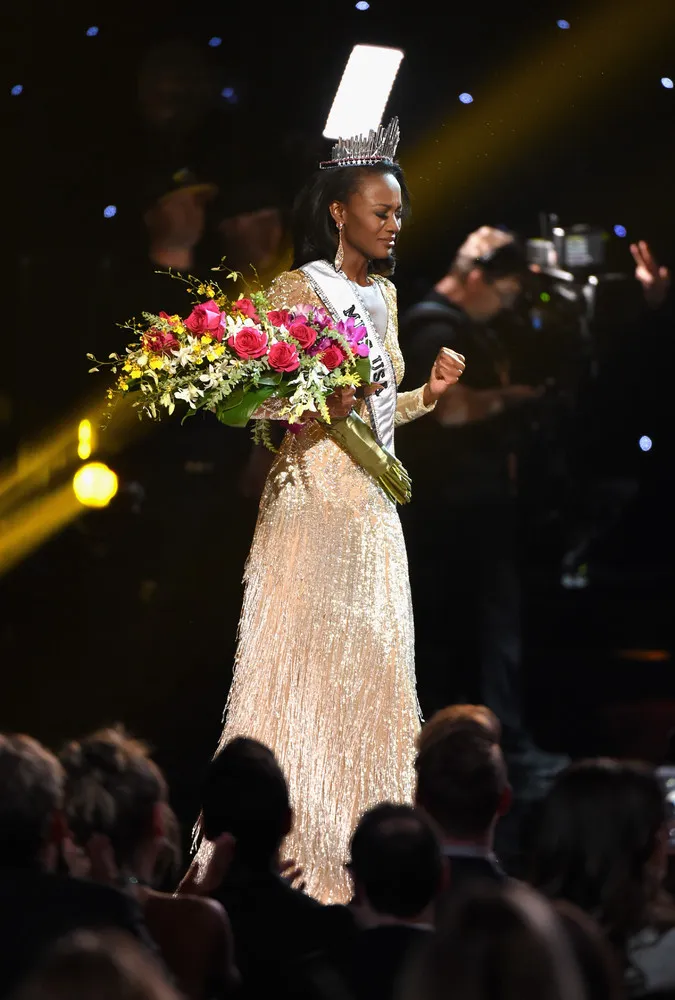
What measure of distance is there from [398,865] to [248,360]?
6.34ft

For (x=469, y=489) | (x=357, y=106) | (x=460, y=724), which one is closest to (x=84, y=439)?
(x=469, y=489)

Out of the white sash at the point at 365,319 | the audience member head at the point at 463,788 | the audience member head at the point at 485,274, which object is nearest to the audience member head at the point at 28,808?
the audience member head at the point at 463,788

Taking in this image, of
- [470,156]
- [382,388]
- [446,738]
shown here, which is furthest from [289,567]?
[470,156]

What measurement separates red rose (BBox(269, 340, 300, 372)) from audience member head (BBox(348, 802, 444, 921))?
180 cm

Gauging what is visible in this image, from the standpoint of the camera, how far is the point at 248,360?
3994mm

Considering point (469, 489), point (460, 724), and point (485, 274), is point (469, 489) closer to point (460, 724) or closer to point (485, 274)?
point (485, 274)

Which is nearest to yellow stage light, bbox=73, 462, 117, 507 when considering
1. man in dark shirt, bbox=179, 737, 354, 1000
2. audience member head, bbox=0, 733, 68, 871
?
man in dark shirt, bbox=179, 737, 354, 1000

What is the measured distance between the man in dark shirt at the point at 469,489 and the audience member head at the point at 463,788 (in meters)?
4.06

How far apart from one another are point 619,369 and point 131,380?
3.61 m

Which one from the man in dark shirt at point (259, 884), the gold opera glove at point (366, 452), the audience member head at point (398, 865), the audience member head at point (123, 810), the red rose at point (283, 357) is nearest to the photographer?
the audience member head at point (398, 865)

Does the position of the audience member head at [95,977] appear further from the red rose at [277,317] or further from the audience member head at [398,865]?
the red rose at [277,317]

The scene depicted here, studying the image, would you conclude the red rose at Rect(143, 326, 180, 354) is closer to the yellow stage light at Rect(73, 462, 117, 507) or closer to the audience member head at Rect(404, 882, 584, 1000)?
the audience member head at Rect(404, 882, 584, 1000)

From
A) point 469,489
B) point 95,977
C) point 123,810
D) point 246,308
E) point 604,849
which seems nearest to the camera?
point 95,977

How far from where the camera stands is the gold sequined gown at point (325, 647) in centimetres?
407
